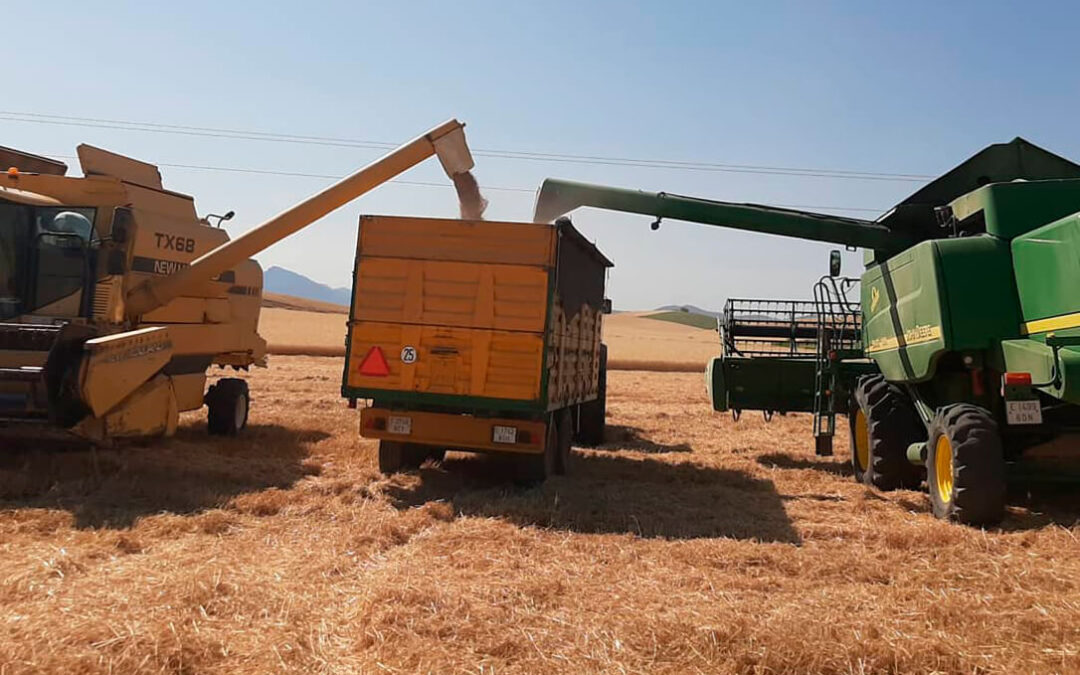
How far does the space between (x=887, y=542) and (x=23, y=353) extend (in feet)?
23.8

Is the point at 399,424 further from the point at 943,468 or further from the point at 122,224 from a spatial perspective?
the point at 943,468

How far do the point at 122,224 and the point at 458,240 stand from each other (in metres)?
3.41

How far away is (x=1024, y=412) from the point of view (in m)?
6.17

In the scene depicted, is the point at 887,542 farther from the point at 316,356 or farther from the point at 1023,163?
the point at 316,356

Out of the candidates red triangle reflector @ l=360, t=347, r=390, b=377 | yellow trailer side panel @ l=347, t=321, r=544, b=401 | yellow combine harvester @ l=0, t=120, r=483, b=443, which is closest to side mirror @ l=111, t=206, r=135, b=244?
yellow combine harvester @ l=0, t=120, r=483, b=443

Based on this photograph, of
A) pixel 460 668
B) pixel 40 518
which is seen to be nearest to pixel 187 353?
pixel 40 518

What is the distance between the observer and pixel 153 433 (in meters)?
8.18

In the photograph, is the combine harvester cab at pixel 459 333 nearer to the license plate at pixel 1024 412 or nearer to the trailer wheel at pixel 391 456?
the trailer wheel at pixel 391 456

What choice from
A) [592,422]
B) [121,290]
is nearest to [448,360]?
[121,290]

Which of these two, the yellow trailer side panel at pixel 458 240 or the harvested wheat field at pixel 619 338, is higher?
the harvested wheat field at pixel 619 338

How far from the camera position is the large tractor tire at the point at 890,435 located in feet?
26.9

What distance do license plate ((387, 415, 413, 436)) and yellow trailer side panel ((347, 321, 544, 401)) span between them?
280mm

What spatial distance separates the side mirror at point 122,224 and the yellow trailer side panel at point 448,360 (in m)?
2.61

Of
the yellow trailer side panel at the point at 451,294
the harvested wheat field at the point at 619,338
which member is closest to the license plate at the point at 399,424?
the yellow trailer side panel at the point at 451,294
